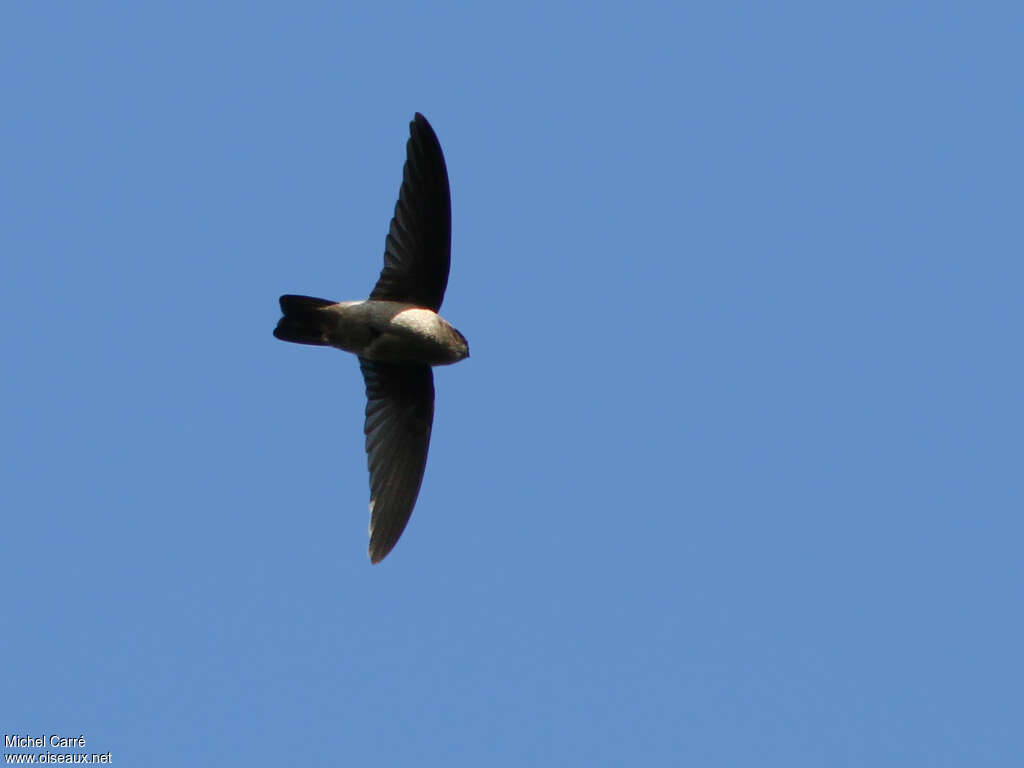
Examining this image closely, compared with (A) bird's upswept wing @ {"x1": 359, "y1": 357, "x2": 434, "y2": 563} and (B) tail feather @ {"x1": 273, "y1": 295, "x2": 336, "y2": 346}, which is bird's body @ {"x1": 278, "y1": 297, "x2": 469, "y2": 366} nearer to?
(B) tail feather @ {"x1": 273, "y1": 295, "x2": 336, "y2": 346}

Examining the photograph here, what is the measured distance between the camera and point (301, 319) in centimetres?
846

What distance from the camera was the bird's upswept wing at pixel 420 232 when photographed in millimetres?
8406

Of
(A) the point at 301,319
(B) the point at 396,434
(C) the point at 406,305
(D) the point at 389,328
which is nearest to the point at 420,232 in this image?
(C) the point at 406,305

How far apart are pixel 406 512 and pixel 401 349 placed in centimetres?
95

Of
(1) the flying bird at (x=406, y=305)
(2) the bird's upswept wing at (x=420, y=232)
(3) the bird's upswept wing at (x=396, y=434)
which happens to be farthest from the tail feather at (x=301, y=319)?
(3) the bird's upswept wing at (x=396, y=434)

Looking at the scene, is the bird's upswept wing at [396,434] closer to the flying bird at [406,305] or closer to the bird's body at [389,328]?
the flying bird at [406,305]

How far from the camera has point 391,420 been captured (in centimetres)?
889

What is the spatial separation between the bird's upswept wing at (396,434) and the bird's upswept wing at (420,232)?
50cm

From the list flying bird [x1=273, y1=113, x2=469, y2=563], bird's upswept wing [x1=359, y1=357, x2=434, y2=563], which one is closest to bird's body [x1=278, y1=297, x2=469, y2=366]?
flying bird [x1=273, y1=113, x2=469, y2=563]

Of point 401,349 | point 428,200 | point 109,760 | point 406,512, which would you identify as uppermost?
point 428,200

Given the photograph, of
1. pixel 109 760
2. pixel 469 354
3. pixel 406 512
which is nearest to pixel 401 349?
pixel 469 354

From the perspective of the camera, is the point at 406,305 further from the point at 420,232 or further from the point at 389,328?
the point at 420,232

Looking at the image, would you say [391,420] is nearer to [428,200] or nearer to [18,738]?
[428,200]

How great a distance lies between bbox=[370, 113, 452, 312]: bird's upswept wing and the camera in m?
8.41
